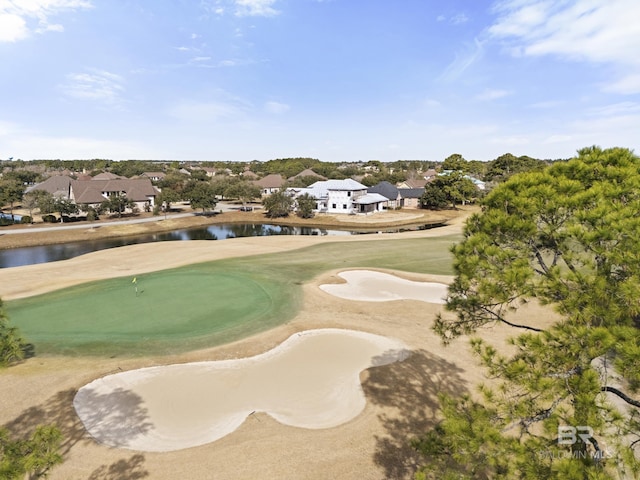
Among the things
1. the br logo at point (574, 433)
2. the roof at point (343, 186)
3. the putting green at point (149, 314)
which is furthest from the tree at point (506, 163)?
the br logo at point (574, 433)

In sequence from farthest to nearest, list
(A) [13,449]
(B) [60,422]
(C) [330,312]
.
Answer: (C) [330,312] → (B) [60,422] → (A) [13,449]

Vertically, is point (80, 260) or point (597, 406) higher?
point (597, 406)

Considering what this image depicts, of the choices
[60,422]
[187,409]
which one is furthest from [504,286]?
[60,422]

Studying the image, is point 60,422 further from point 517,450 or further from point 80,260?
point 80,260

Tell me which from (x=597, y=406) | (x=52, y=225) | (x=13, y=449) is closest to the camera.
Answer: (x=597, y=406)

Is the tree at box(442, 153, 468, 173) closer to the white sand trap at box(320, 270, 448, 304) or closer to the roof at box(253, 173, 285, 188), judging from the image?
the roof at box(253, 173, 285, 188)

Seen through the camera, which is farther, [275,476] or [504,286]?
[275,476]

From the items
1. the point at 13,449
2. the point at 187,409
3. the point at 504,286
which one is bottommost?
the point at 187,409
